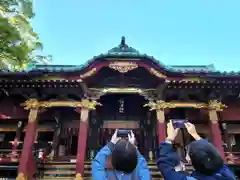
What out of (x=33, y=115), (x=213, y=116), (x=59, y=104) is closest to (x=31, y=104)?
(x=33, y=115)

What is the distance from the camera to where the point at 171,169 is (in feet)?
6.28

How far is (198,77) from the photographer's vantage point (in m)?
9.14

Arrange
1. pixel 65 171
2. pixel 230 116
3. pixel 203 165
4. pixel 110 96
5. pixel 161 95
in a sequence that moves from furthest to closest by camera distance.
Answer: pixel 110 96 → pixel 230 116 → pixel 161 95 → pixel 65 171 → pixel 203 165

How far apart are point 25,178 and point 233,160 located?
899cm

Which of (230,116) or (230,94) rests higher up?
(230,94)

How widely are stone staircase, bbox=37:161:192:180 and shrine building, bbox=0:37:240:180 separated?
43 mm

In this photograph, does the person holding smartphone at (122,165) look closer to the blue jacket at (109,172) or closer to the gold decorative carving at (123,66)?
the blue jacket at (109,172)

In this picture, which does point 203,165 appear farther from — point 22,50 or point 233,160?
point 22,50

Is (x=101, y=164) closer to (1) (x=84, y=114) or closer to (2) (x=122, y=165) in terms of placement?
(2) (x=122, y=165)

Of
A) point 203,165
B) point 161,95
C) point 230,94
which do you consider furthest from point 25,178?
point 230,94

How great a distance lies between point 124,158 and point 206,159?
77 centimetres

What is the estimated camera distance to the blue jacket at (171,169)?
6.03ft

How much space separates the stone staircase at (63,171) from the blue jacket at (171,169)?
7.20 metres

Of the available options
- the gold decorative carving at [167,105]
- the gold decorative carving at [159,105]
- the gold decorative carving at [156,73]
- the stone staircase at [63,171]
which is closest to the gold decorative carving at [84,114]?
the stone staircase at [63,171]
